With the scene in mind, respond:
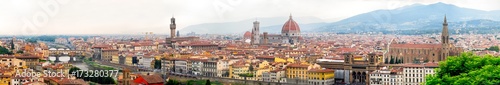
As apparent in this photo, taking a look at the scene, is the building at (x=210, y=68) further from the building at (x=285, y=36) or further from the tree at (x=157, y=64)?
the building at (x=285, y=36)

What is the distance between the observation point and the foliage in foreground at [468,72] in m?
8.35

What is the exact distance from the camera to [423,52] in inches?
1170

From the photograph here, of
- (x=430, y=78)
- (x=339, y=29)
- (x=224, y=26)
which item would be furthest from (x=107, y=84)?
(x=339, y=29)

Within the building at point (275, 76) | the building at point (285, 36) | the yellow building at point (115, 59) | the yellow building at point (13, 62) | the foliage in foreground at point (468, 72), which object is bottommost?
the building at point (275, 76)

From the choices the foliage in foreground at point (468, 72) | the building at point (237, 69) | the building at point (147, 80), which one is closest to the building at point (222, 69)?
the building at point (237, 69)

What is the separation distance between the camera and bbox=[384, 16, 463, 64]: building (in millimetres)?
27356

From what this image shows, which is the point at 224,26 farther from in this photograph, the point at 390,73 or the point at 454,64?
the point at 454,64

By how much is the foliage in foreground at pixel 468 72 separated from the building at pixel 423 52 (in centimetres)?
1770

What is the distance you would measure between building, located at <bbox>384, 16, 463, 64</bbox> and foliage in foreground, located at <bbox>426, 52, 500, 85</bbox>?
697 inches

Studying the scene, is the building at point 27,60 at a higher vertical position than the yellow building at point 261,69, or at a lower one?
higher

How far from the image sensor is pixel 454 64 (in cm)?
955

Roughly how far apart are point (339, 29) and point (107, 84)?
105m

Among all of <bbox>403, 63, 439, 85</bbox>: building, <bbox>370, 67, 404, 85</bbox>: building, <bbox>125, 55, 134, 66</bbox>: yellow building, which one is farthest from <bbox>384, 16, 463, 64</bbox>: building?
<bbox>125, 55, 134, 66</bbox>: yellow building

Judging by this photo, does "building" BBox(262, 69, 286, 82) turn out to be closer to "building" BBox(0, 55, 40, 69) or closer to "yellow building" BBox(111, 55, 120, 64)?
"building" BBox(0, 55, 40, 69)
